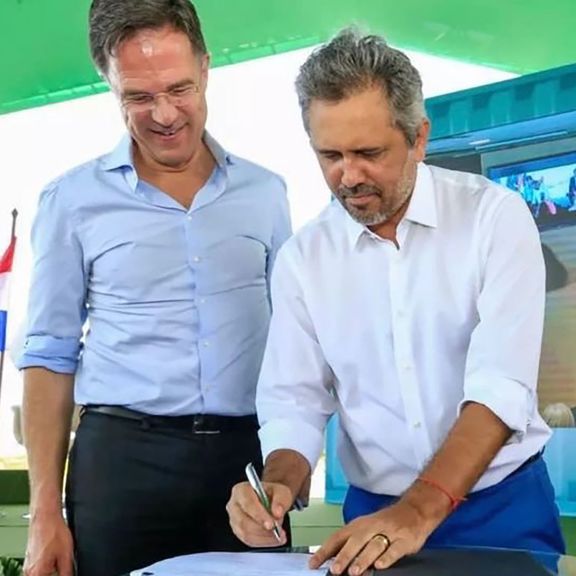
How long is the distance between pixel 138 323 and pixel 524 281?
66cm

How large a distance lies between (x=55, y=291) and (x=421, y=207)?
646 mm

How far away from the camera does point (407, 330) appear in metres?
1.45

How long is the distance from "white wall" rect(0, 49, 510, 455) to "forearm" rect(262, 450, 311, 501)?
5.82 ft

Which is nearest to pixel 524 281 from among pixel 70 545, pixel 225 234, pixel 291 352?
pixel 291 352

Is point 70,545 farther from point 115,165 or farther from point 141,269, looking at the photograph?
point 115,165

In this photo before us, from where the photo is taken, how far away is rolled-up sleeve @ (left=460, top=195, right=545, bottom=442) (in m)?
1.33

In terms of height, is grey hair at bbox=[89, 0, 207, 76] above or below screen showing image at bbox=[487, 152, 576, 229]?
above

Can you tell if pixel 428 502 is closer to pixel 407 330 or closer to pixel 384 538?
pixel 384 538

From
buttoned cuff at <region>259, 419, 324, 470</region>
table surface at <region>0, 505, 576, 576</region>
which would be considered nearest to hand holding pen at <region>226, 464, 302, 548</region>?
buttoned cuff at <region>259, 419, 324, 470</region>

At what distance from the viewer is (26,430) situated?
1.76m

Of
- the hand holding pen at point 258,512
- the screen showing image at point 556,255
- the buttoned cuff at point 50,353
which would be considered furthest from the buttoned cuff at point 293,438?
the screen showing image at point 556,255

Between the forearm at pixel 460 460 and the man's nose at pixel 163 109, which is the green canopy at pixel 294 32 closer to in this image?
the man's nose at pixel 163 109

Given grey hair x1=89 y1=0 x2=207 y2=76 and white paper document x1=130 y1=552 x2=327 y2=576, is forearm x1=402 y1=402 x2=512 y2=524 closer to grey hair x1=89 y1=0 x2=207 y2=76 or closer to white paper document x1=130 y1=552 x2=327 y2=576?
white paper document x1=130 y1=552 x2=327 y2=576

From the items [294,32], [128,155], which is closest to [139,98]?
[128,155]
